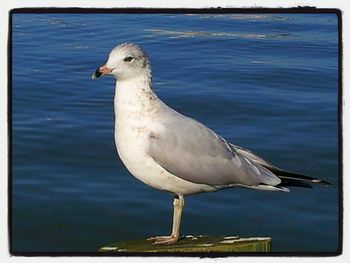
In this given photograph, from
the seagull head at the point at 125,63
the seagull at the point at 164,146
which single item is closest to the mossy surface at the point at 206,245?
the seagull at the point at 164,146

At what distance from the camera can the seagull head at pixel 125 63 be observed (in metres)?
4.91

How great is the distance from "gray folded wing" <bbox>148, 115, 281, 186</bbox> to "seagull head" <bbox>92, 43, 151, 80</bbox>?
322 millimetres

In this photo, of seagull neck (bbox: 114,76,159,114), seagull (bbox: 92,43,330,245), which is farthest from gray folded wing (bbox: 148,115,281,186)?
seagull neck (bbox: 114,76,159,114)

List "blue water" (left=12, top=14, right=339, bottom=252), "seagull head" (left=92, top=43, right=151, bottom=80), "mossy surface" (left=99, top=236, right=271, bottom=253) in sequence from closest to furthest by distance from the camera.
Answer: "seagull head" (left=92, top=43, right=151, bottom=80)
"mossy surface" (left=99, top=236, right=271, bottom=253)
"blue water" (left=12, top=14, right=339, bottom=252)

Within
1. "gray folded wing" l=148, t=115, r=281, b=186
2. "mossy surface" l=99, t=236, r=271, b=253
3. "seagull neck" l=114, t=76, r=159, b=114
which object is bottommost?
"mossy surface" l=99, t=236, r=271, b=253

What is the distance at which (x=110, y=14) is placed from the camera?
5.55m

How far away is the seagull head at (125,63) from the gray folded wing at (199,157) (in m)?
0.32

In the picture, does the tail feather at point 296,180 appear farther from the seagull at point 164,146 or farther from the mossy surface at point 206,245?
the mossy surface at point 206,245

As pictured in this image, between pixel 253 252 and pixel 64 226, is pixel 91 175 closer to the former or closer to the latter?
pixel 64 226

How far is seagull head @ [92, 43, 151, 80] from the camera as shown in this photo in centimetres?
491

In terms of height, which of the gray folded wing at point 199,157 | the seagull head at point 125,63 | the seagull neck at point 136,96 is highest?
the seagull head at point 125,63

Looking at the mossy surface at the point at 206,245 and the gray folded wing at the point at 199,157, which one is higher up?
the gray folded wing at the point at 199,157

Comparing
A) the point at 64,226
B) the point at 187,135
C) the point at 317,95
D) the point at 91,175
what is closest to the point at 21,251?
the point at 64,226

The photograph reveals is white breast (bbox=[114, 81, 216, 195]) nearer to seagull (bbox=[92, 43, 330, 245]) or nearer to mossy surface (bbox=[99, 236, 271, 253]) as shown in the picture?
seagull (bbox=[92, 43, 330, 245])
